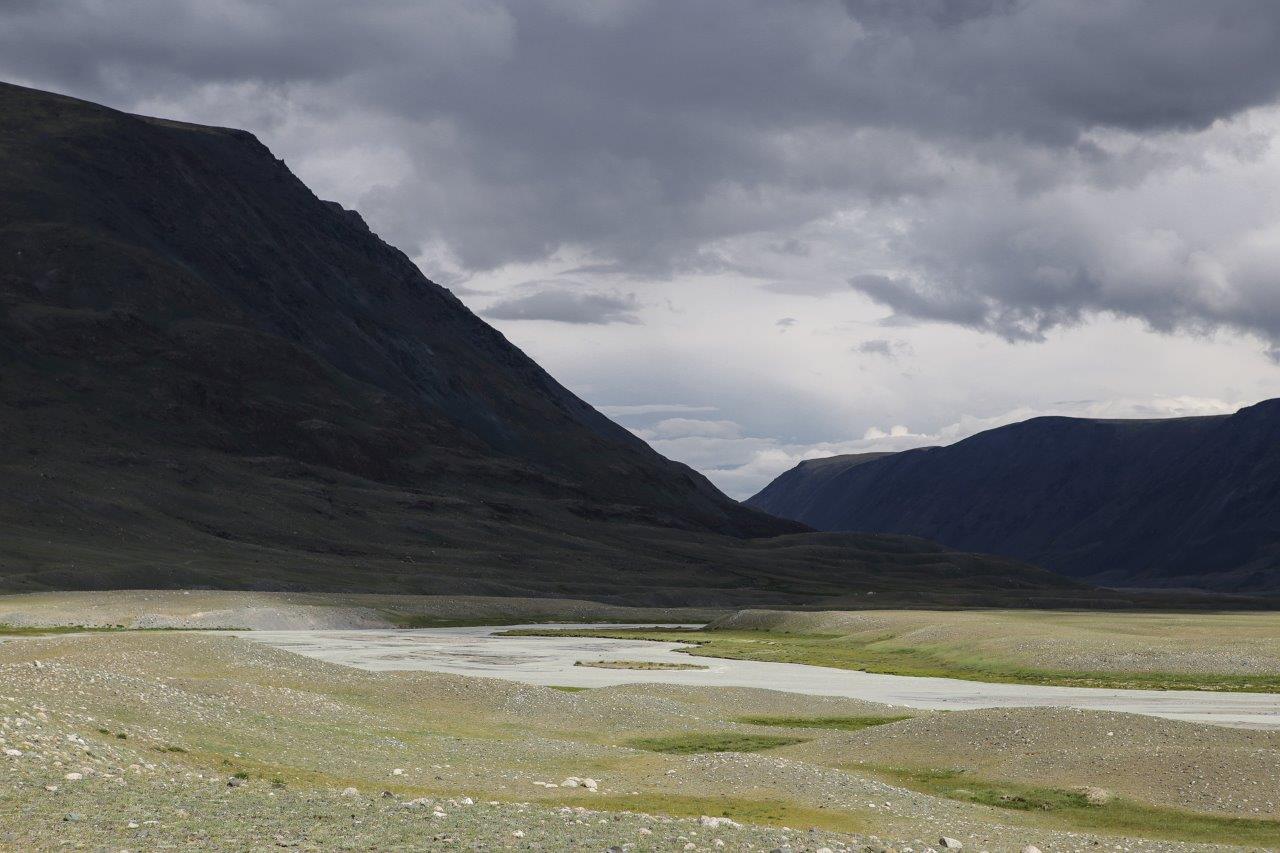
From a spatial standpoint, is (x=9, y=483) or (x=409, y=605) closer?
(x=409, y=605)

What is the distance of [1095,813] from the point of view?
40.6 m

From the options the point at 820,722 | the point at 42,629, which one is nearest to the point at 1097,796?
the point at 820,722

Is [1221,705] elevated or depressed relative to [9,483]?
depressed

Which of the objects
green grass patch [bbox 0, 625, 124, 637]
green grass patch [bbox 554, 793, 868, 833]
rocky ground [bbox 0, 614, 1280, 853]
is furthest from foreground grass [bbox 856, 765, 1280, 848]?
green grass patch [bbox 0, 625, 124, 637]

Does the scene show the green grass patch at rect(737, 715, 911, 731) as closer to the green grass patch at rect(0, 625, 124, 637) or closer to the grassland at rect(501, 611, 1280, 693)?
the grassland at rect(501, 611, 1280, 693)

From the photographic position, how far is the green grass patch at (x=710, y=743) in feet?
173

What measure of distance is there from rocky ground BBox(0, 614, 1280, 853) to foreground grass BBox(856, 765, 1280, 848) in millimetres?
359

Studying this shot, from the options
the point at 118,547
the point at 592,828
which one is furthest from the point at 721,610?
the point at 592,828

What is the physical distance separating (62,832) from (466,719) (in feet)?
106

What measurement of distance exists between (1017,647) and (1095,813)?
60.9m

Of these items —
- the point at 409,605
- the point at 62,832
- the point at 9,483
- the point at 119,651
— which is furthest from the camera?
the point at 9,483

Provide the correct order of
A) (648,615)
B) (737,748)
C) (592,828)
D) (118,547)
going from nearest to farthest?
(592,828) < (737,748) < (648,615) < (118,547)

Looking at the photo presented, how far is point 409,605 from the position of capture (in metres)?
154

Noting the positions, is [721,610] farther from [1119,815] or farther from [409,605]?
[1119,815]
